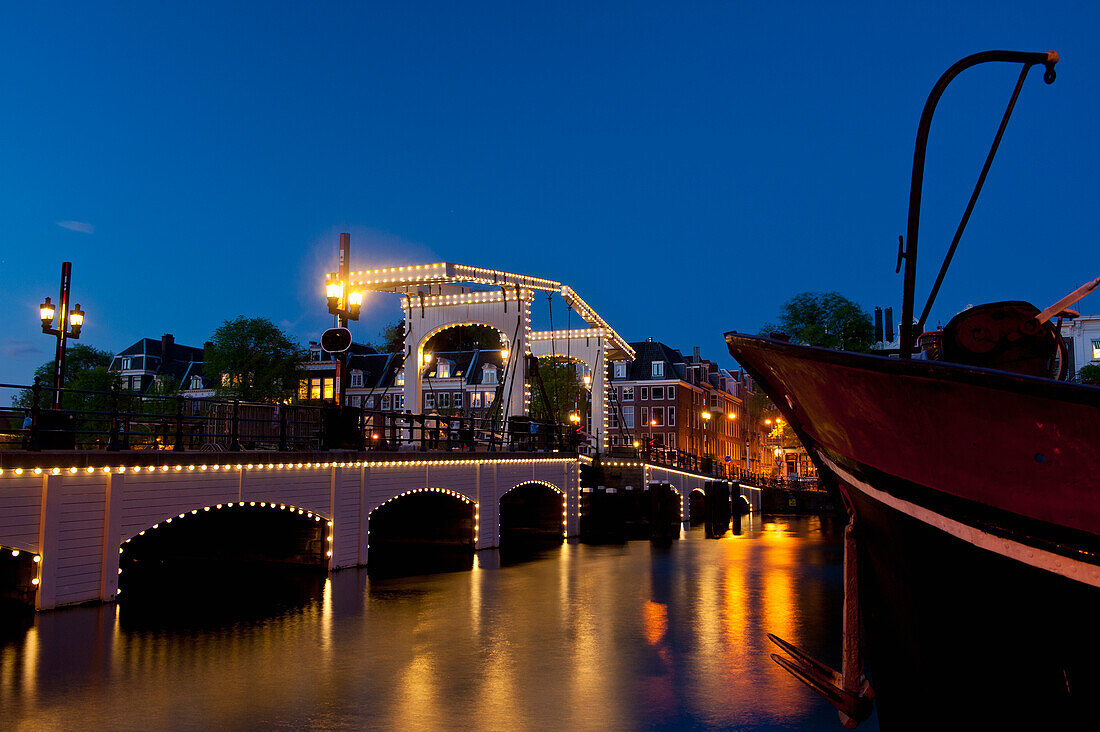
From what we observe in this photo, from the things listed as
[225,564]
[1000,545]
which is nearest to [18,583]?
[225,564]

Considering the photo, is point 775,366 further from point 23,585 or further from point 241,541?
point 241,541

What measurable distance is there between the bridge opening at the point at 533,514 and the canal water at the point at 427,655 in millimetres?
9952

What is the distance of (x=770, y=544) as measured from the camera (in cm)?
2431

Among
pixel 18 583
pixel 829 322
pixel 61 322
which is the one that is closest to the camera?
pixel 18 583

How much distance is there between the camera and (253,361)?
49.8 metres

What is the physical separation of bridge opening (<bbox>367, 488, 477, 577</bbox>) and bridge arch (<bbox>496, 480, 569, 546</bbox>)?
360cm

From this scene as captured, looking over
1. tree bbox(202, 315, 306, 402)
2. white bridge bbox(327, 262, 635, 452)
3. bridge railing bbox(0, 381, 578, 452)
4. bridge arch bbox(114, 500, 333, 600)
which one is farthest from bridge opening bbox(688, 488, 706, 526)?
tree bbox(202, 315, 306, 402)

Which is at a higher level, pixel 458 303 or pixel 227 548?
pixel 458 303

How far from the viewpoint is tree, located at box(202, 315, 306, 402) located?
164ft

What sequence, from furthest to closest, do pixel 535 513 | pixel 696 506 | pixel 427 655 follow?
pixel 696 506 < pixel 535 513 < pixel 427 655

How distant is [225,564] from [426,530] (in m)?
5.54

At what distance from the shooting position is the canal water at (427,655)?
685cm

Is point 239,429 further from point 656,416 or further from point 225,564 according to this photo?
point 656,416

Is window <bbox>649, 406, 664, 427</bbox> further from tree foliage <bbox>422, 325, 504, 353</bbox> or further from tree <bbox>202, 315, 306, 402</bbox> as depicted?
tree <bbox>202, 315, 306, 402</bbox>
